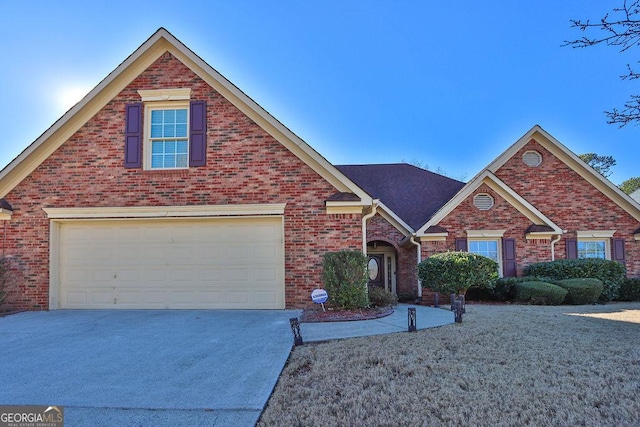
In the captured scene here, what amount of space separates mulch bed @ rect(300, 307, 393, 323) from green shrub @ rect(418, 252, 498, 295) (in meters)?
4.09

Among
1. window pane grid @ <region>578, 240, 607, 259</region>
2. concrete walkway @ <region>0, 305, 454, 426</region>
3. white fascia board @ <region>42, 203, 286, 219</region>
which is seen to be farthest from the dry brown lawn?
window pane grid @ <region>578, 240, 607, 259</region>

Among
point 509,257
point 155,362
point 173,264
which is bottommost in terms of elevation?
point 155,362

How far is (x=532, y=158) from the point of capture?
16.5 metres

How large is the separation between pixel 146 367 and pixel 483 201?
13059 millimetres

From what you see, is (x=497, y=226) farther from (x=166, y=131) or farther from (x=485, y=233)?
(x=166, y=131)

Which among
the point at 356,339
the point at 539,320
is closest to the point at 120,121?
the point at 356,339

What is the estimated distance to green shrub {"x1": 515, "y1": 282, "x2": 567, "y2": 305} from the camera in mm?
12539

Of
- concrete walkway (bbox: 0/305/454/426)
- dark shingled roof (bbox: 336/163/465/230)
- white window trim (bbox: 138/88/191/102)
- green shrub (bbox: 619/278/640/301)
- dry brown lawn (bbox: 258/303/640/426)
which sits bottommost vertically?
green shrub (bbox: 619/278/640/301)

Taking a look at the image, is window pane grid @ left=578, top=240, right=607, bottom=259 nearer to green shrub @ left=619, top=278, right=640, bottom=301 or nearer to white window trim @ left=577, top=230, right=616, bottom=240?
white window trim @ left=577, top=230, right=616, bottom=240

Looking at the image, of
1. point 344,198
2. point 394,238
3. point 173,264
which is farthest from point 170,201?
point 394,238

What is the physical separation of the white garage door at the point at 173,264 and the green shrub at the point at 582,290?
9.11 m

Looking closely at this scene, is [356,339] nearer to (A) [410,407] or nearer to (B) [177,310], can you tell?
(A) [410,407]

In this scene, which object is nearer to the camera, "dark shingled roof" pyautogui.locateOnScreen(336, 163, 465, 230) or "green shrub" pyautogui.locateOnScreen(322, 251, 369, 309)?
"green shrub" pyautogui.locateOnScreen(322, 251, 369, 309)

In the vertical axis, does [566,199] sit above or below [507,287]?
above
